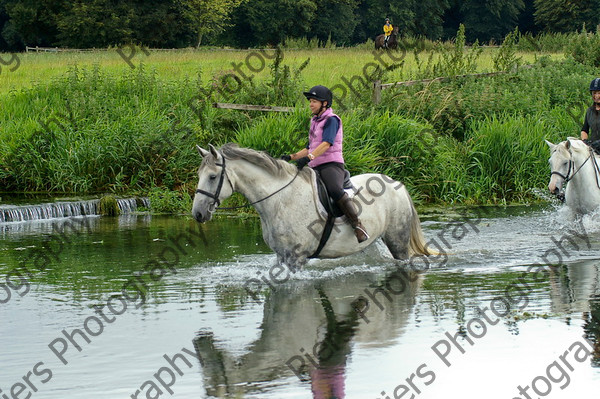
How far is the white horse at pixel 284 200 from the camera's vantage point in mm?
9938

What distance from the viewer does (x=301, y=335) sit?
858 cm

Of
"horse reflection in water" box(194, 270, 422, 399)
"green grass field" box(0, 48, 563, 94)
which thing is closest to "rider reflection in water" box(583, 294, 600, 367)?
"horse reflection in water" box(194, 270, 422, 399)

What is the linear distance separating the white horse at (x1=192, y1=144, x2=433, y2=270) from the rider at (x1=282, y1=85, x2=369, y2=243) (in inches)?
6.8

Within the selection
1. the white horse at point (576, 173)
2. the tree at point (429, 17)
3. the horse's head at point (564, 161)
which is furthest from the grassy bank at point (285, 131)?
the tree at point (429, 17)

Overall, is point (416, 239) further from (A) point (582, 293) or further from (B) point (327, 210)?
(A) point (582, 293)

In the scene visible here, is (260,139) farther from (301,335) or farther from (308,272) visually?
(301,335)

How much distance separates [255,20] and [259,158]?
199ft

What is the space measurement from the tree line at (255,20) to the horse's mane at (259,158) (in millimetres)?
45769

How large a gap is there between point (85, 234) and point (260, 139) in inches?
159

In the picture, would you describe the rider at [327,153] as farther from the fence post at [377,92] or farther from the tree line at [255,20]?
the tree line at [255,20]

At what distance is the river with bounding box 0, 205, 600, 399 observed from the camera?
7188 mm

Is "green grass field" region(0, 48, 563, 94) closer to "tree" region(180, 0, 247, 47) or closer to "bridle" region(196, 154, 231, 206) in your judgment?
"bridle" region(196, 154, 231, 206)

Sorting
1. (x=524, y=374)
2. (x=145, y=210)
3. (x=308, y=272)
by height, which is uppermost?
(x=524, y=374)

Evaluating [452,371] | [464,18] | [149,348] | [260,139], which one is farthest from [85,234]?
[464,18]
